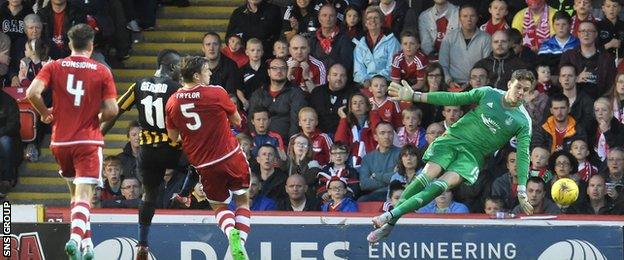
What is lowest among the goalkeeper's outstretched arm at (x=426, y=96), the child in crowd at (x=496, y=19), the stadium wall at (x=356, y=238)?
the stadium wall at (x=356, y=238)

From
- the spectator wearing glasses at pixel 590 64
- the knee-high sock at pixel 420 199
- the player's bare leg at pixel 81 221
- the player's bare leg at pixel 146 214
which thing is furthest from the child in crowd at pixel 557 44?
the player's bare leg at pixel 81 221

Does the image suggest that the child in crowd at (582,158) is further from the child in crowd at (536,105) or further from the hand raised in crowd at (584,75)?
the hand raised in crowd at (584,75)

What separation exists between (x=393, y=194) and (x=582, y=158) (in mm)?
2155

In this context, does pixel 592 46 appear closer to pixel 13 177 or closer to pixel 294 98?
pixel 294 98

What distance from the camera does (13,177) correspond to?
22.8 m

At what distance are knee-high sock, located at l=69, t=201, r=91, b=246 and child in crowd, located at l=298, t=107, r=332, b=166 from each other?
5.40 m

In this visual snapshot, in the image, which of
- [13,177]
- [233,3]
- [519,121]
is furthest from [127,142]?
[519,121]

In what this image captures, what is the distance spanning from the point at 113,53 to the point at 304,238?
6111 mm

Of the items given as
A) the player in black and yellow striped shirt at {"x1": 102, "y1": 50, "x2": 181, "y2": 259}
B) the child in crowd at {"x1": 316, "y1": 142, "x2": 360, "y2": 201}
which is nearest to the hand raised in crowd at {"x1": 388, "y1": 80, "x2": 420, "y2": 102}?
the player in black and yellow striped shirt at {"x1": 102, "y1": 50, "x2": 181, "y2": 259}

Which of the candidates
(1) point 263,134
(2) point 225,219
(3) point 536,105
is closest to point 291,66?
(1) point 263,134

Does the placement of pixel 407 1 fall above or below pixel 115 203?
above

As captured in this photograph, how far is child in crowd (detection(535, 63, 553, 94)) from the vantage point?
2175cm

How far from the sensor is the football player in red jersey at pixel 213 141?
17.3 meters

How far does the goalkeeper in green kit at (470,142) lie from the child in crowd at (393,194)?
1826 mm
